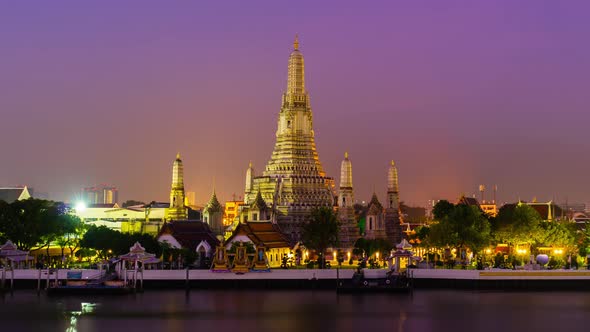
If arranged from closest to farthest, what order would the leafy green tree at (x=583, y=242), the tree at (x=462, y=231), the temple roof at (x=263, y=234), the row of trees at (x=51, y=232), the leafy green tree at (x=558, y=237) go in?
1. the row of trees at (x=51, y=232)
2. the tree at (x=462, y=231)
3. the temple roof at (x=263, y=234)
4. the leafy green tree at (x=583, y=242)
5. the leafy green tree at (x=558, y=237)

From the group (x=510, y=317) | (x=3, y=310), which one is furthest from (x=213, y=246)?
(x=510, y=317)

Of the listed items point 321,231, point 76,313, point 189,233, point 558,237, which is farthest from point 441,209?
point 76,313

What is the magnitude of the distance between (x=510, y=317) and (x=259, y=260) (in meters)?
28.5

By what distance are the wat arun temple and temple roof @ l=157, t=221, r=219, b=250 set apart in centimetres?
1781

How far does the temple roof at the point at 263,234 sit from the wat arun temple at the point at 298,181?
49.4 ft

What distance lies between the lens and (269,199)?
134m

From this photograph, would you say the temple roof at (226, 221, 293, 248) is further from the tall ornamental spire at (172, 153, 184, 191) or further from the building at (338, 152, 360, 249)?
the tall ornamental spire at (172, 153, 184, 191)

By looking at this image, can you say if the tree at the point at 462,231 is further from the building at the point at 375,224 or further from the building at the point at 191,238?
the building at the point at 375,224

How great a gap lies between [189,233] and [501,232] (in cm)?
3213

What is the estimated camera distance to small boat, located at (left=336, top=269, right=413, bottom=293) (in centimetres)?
8769

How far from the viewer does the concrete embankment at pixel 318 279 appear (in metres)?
89.2

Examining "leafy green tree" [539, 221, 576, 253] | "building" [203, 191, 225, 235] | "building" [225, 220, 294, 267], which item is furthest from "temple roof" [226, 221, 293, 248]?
"building" [203, 191, 225, 235]

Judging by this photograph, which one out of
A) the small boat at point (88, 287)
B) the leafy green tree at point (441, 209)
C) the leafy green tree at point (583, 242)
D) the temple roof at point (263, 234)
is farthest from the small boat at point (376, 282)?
the leafy green tree at point (441, 209)

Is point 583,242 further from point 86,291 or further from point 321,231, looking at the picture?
point 86,291
